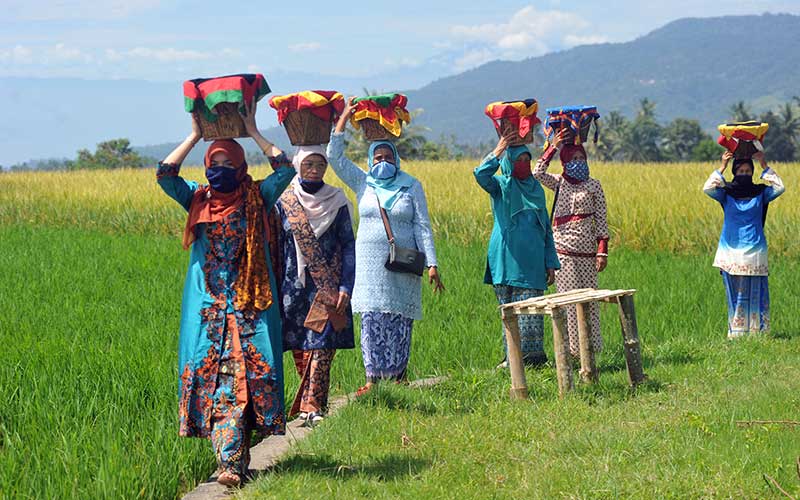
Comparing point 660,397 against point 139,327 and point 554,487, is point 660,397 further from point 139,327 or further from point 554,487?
point 139,327

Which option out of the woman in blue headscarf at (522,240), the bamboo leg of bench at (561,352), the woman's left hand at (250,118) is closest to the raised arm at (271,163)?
the woman's left hand at (250,118)

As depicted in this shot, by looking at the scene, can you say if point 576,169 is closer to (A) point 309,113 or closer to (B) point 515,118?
(B) point 515,118

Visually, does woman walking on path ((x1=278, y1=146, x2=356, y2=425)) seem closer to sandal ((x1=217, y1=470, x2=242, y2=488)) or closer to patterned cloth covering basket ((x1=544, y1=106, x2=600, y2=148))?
sandal ((x1=217, y1=470, x2=242, y2=488))

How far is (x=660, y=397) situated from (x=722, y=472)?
1787mm

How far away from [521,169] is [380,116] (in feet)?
4.45

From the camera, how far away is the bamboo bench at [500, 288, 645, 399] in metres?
6.50

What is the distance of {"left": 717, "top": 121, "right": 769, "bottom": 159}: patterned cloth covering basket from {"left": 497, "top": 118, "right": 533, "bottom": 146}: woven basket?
87.6 inches

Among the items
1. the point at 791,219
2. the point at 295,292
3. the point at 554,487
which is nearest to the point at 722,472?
the point at 554,487

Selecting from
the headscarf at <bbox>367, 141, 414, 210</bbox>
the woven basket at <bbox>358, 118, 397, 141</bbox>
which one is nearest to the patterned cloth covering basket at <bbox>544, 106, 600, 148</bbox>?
the headscarf at <bbox>367, 141, 414, 210</bbox>

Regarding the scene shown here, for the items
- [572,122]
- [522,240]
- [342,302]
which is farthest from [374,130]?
[572,122]

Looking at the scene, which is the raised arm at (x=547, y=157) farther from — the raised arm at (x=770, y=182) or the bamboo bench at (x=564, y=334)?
the raised arm at (x=770, y=182)

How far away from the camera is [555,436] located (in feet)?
18.9

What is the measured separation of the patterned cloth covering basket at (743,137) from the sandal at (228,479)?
5.37 metres

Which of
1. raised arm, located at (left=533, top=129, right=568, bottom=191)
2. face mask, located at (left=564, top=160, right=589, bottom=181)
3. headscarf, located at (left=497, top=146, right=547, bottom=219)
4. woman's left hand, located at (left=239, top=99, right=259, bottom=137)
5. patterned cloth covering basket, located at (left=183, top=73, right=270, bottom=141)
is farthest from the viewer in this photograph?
face mask, located at (left=564, top=160, right=589, bottom=181)
